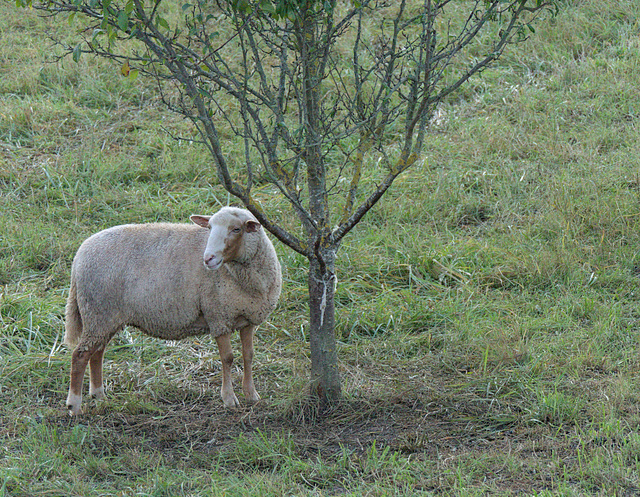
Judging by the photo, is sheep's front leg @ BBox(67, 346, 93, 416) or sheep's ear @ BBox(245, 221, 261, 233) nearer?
sheep's ear @ BBox(245, 221, 261, 233)

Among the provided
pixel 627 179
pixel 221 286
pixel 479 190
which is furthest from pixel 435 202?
pixel 221 286

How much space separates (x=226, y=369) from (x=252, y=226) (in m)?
0.93

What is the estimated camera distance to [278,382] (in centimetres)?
482

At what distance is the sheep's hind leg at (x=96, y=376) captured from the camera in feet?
15.3

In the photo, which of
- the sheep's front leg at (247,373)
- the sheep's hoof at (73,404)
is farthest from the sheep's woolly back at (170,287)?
the sheep's hoof at (73,404)

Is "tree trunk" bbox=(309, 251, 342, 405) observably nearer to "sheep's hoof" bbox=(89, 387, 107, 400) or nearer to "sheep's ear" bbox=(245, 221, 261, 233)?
"sheep's ear" bbox=(245, 221, 261, 233)

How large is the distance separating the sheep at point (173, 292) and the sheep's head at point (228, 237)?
0.02 metres

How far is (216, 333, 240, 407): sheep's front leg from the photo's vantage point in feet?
14.7

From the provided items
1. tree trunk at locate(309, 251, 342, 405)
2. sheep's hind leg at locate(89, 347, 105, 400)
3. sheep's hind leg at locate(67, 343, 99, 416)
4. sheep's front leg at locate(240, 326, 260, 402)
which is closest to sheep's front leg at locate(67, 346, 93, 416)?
sheep's hind leg at locate(67, 343, 99, 416)

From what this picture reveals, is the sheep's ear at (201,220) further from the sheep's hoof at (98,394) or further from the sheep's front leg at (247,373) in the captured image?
the sheep's hoof at (98,394)

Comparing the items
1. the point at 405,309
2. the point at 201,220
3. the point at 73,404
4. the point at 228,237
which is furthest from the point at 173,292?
the point at 405,309

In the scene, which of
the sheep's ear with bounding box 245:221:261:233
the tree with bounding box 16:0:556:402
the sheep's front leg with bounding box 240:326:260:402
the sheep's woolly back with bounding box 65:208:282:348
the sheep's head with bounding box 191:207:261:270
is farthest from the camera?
the sheep's front leg with bounding box 240:326:260:402

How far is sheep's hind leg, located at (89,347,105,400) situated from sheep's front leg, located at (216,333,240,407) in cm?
82

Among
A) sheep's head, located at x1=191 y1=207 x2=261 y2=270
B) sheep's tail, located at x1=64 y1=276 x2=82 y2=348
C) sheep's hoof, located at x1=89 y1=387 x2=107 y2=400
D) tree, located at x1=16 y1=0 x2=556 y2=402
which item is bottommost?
sheep's hoof, located at x1=89 y1=387 x2=107 y2=400
